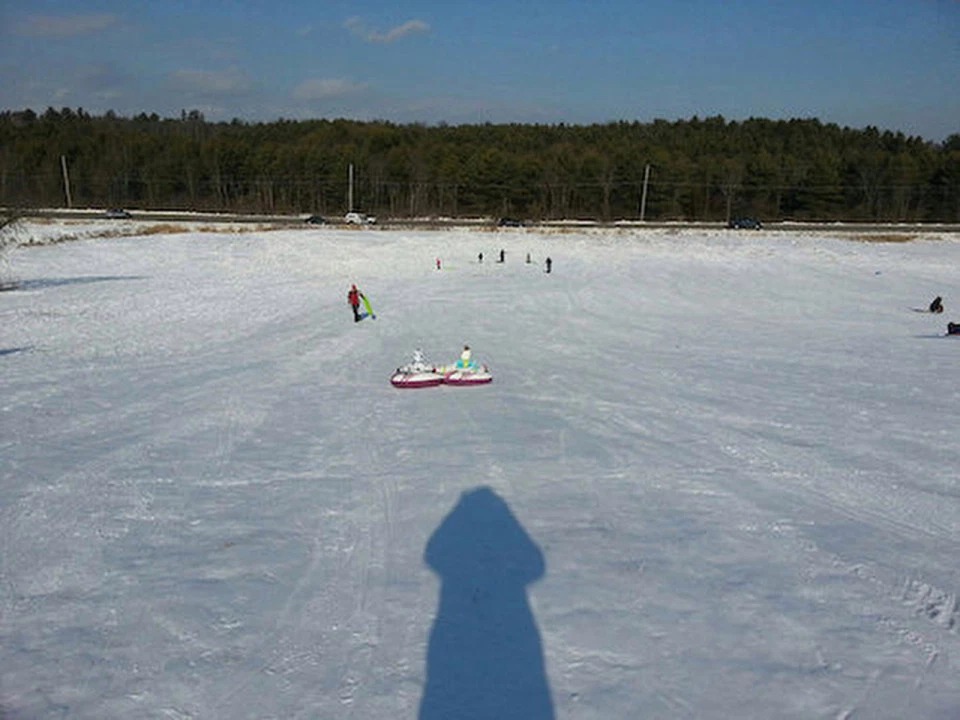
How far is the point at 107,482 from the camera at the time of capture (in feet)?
31.6

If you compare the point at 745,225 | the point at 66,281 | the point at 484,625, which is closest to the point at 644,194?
the point at 745,225

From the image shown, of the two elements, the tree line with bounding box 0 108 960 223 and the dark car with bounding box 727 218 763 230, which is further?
the tree line with bounding box 0 108 960 223

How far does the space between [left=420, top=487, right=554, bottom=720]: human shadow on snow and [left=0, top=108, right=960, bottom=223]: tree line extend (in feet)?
234

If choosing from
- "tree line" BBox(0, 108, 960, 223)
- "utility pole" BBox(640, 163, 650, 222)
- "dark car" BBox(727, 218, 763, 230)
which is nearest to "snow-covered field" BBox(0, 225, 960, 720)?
"dark car" BBox(727, 218, 763, 230)

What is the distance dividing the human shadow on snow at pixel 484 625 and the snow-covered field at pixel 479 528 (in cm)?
3

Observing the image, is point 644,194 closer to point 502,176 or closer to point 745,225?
point 745,225

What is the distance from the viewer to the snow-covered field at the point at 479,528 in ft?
18.7

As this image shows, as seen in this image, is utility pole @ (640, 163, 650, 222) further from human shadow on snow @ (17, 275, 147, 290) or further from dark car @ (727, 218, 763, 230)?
human shadow on snow @ (17, 275, 147, 290)

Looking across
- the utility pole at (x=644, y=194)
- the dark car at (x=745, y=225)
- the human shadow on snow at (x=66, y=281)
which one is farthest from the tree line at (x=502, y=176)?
the human shadow on snow at (x=66, y=281)

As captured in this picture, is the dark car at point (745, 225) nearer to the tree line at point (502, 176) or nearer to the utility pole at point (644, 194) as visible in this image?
the utility pole at point (644, 194)

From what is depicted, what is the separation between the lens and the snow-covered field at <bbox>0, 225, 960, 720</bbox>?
571cm

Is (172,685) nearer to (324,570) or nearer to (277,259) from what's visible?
(324,570)

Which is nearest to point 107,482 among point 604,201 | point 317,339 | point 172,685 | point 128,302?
point 172,685

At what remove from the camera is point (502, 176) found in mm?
80875
